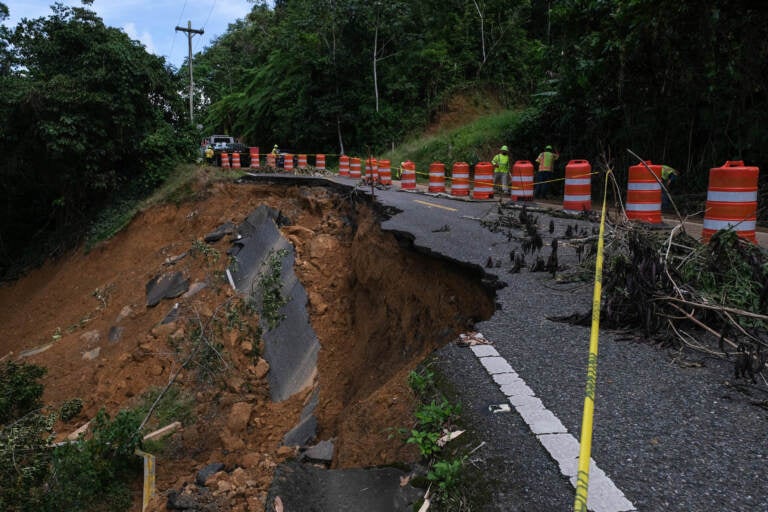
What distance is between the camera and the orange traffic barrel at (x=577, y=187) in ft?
35.2

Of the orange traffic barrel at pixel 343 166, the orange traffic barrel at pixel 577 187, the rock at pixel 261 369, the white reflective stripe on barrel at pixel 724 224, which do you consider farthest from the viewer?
the orange traffic barrel at pixel 343 166

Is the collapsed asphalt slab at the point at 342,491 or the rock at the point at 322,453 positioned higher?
the collapsed asphalt slab at the point at 342,491

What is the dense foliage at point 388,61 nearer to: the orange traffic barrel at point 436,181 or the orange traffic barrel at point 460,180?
the orange traffic barrel at point 436,181

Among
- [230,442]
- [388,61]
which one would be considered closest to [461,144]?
[388,61]

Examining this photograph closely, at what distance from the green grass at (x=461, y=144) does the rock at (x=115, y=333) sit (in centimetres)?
1481

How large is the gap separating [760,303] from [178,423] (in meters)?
6.67

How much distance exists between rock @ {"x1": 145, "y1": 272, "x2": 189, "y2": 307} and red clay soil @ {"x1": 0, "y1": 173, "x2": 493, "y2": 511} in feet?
0.72

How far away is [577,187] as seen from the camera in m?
10.8

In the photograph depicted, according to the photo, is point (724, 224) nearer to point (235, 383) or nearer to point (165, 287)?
point (235, 383)

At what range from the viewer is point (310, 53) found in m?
30.0

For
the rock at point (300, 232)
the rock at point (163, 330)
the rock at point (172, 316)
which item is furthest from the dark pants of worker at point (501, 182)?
the rock at point (163, 330)

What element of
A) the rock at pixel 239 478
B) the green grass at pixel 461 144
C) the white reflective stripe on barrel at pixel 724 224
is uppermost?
the green grass at pixel 461 144

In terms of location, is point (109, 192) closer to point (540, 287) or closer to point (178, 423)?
point (178, 423)

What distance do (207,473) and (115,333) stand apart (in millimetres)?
8340
